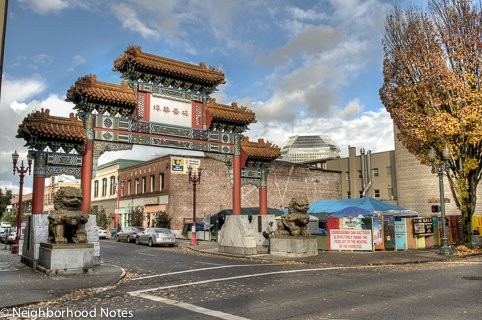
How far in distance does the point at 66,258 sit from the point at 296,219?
998cm

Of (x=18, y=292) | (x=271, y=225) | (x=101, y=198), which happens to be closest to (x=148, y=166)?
(x=101, y=198)

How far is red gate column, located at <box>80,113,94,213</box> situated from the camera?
643 inches

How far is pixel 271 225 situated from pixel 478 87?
11.9 m

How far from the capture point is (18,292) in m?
9.82


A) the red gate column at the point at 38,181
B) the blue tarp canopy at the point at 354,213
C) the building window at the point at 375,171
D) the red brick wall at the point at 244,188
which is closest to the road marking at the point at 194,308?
the red gate column at the point at 38,181

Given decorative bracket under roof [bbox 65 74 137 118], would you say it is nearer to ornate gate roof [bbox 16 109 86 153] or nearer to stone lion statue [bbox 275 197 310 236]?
ornate gate roof [bbox 16 109 86 153]

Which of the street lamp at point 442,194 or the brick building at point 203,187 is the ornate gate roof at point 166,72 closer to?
the street lamp at point 442,194

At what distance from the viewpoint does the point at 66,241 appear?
13297 mm

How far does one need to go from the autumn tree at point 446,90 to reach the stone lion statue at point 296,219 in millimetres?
7047

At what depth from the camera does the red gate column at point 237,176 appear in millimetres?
21500

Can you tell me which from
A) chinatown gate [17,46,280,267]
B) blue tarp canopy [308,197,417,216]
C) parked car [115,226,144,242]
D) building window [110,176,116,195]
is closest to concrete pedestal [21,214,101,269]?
chinatown gate [17,46,280,267]

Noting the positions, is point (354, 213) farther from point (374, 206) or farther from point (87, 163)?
point (87, 163)

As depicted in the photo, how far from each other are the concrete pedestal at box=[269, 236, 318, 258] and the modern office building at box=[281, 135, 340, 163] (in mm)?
105664

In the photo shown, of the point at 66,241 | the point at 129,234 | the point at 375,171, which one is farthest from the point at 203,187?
the point at 66,241
